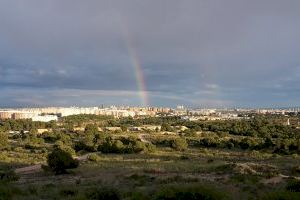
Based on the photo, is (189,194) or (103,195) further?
(103,195)

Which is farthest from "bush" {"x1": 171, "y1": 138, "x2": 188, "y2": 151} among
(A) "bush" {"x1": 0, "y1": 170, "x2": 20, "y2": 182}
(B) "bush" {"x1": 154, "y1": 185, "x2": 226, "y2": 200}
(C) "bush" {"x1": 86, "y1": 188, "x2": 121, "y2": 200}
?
(B) "bush" {"x1": 154, "y1": 185, "x2": 226, "y2": 200}

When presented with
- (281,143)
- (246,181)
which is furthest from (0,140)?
(246,181)

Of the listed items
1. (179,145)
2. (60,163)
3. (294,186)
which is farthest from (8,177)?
(179,145)

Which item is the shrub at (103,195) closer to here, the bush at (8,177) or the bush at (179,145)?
the bush at (8,177)

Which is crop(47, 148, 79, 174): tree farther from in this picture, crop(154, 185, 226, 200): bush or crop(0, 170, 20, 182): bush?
crop(154, 185, 226, 200): bush

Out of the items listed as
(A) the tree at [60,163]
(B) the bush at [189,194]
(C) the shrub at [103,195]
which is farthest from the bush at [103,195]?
(A) the tree at [60,163]

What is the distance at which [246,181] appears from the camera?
23766 millimetres

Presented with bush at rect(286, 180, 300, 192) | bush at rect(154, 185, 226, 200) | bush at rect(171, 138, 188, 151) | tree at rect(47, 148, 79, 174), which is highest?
bush at rect(154, 185, 226, 200)

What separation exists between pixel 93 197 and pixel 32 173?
18688 millimetres

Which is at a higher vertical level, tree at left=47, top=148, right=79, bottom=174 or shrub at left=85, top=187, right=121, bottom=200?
shrub at left=85, top=187, right=121, bottom=200

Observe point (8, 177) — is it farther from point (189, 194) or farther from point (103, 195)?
point (189, 194)

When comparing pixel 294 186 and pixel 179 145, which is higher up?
pixel 294 186

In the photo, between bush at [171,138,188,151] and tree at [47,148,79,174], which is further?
bush at [171,138,188,151]

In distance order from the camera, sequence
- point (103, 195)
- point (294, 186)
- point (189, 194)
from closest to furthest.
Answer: point (189, 194) → point (103, 195) → point (294, 186)
